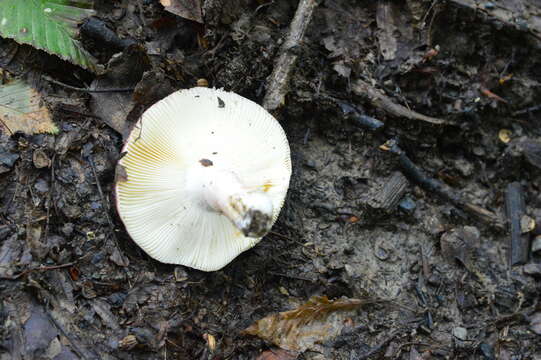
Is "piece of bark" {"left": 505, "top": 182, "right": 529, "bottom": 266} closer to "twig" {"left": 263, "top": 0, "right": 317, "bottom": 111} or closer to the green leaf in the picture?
"twig" {"left": 263, "top": 0, "right": 317, "bottom": 111}

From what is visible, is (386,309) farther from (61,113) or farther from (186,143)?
(61,113)

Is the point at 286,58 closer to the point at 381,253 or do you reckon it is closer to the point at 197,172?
the point at 197,172

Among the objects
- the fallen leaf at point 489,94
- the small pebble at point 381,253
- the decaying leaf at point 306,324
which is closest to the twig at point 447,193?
the small pebble at point 381,253

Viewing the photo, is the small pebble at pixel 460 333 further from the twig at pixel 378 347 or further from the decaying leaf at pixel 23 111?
the decaying leaf at pixel 23 111

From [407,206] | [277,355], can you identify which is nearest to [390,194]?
[407,206]

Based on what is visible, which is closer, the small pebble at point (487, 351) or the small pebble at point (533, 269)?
the small pebble at point (487, 351)

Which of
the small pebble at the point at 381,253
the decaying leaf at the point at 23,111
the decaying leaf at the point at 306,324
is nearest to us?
the decaying leaf at the point at 23,111

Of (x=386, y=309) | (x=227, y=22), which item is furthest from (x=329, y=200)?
(x=227, y=22)
